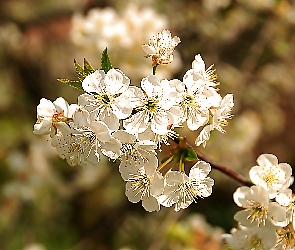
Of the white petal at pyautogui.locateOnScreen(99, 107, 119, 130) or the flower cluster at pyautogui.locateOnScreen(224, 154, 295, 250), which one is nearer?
the white petal at pyautogui.locateOnScreen(99, 107, 119, 130)

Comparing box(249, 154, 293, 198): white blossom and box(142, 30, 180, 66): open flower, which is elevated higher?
box(142, 30, 180, 66): open flower

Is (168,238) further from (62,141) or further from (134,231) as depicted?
(62,141)

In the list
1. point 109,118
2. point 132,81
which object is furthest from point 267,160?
point 132,81

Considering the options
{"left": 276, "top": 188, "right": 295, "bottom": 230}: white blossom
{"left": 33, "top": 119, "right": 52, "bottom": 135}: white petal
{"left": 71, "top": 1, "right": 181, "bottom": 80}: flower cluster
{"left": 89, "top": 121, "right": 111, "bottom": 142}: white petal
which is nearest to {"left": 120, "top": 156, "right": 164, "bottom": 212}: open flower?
{"left": 89, "top": 121, "right": 111, "bottom": 142}: white petal

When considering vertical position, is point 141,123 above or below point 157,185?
above

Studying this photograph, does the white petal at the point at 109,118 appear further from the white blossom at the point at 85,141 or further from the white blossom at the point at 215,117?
the white blossom at the point at 215,117

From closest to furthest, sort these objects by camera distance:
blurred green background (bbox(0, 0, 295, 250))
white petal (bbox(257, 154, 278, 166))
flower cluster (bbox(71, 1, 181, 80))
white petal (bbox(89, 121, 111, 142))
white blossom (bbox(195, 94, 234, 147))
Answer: white petal (bbox(89, 121, 111, 142)), white blossom (bbox(195, 94, 234, 147)), white petal (bbox(257, 154, 278, 166)), flower cluster (bbox(71, 1, 181, 80)), blurred green background (bbox(0, 0, 295, 250))

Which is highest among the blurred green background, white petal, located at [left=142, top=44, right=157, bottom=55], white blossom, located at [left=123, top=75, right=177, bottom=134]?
white petal, located at [left=142, top=44, right=157, bottom=55]

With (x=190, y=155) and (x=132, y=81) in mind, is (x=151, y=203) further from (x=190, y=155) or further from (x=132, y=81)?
(x=132, y=81)

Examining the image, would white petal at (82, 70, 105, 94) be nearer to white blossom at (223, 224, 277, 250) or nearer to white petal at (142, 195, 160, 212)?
white petal at (142, 195, 160, 212)
